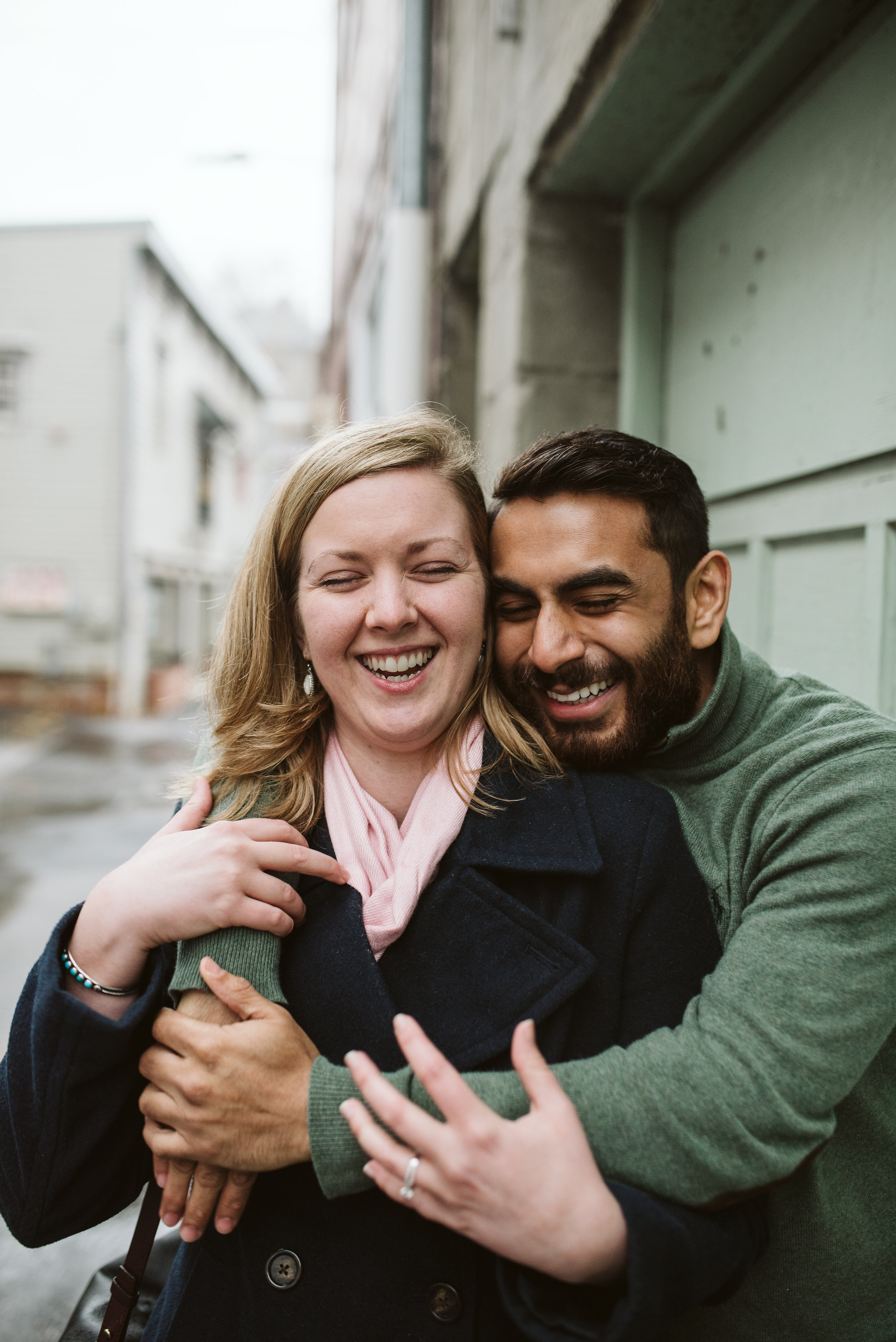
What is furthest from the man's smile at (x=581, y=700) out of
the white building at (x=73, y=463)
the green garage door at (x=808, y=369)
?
the white building at (x=73, y=463)

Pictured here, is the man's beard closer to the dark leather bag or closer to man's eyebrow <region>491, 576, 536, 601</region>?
man's eyebrow <region>491, 576, 536, 601</region>

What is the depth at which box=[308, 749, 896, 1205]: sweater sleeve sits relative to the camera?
3.81 feet

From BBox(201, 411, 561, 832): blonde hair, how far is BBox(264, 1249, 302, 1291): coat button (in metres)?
0.68

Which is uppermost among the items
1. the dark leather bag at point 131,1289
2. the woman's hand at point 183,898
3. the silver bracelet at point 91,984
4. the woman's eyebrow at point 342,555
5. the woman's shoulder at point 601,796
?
the woman's eyebrow at point 342,555

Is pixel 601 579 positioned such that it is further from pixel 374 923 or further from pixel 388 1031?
pixel 388 1031

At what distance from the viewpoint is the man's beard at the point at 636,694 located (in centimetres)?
163

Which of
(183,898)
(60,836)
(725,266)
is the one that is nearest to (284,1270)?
(183,898)

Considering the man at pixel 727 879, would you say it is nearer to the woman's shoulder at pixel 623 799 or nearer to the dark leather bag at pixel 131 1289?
the woman's shoulder at pixel 623 799

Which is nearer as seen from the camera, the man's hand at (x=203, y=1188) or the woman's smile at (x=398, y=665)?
the man's hand at (x=203, y=1188)

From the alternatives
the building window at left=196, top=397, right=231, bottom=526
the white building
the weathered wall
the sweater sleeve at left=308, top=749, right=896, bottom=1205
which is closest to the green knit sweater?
the sweater sleeve at left=308, top=749, right=896, bottom=1205

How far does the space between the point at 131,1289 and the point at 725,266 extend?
2.74m

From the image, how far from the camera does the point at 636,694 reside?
5.38 feet

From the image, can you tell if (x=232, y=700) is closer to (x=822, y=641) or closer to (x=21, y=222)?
(x=822, y=641)

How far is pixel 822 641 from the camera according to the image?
218 cm
